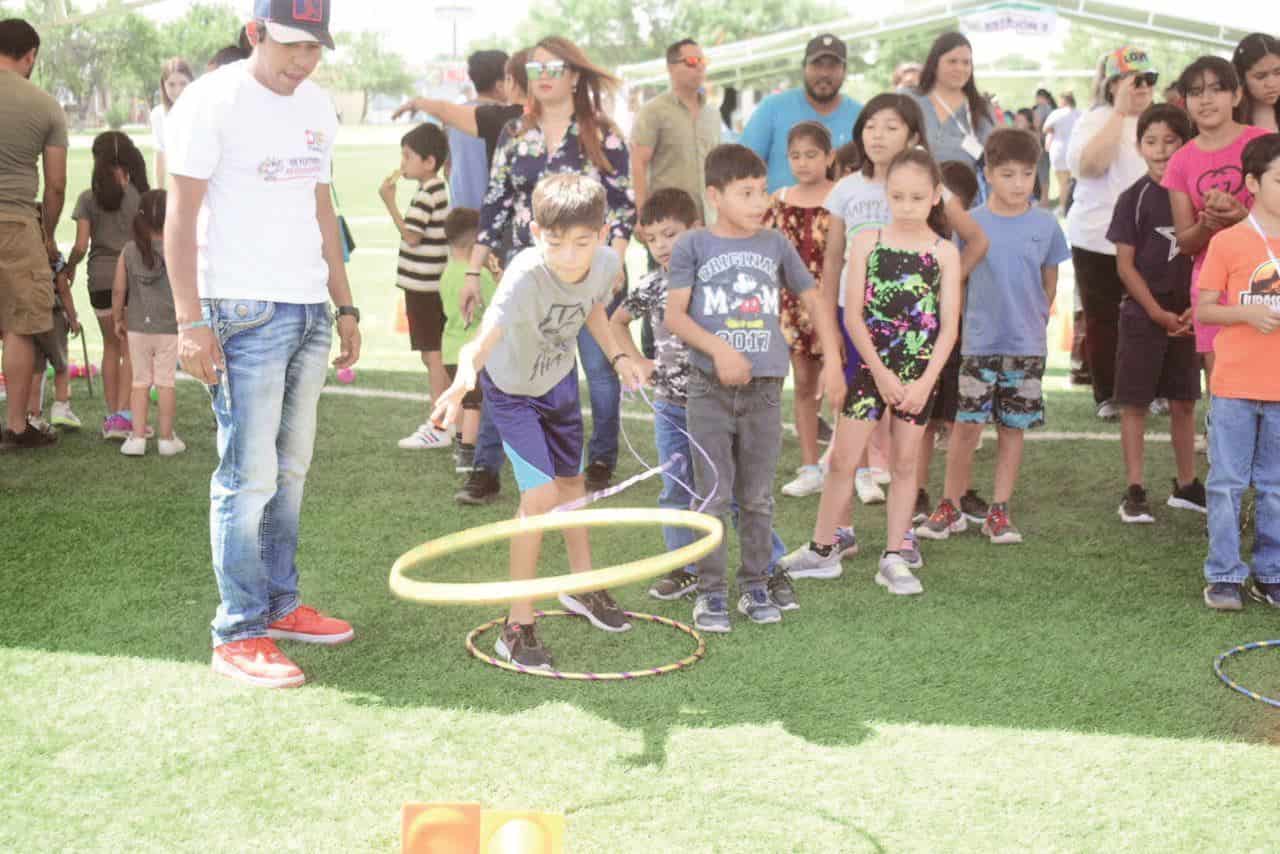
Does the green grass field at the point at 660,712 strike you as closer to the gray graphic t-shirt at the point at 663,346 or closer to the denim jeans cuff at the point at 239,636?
the denim jeans cuff at the point at 239,636

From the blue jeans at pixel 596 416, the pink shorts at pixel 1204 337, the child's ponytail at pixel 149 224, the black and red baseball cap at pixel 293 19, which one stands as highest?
the black and red baseball cap at pixel 293 19

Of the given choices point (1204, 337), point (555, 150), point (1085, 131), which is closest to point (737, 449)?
point (555, 150)

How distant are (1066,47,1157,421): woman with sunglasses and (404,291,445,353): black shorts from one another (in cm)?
390

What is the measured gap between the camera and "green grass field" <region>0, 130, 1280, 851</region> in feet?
12.2

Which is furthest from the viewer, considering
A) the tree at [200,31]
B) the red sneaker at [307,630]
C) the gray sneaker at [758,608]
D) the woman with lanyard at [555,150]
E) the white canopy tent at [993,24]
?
the white canopy tent at [993,24]

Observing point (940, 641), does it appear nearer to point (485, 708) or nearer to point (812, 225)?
point (485, 708)

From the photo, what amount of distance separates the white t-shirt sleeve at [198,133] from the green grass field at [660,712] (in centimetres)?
169

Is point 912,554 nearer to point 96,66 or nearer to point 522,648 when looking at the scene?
point 522,648

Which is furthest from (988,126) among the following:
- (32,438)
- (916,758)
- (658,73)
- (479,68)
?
(658,73)

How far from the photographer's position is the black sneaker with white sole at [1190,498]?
692cm

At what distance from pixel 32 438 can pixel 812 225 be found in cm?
470

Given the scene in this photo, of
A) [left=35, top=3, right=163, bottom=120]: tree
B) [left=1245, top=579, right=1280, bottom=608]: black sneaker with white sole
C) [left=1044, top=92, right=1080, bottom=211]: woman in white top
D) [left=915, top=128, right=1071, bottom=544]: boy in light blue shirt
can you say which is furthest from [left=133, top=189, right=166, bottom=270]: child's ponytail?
[left=1044, top=92, right=1080, bottom=211]: woman in white top

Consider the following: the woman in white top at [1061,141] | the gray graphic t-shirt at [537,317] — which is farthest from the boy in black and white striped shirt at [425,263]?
the woman in white top at [1061,141]

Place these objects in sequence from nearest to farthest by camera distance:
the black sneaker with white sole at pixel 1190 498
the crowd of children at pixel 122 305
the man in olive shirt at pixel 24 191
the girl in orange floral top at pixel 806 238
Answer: the girl in orange floral top at pixel 806 238
the black sneaker with white sole at pixel 1190 498
the man in olive shirt at pixel 24 191
the crowd of children at pixel 122 305
